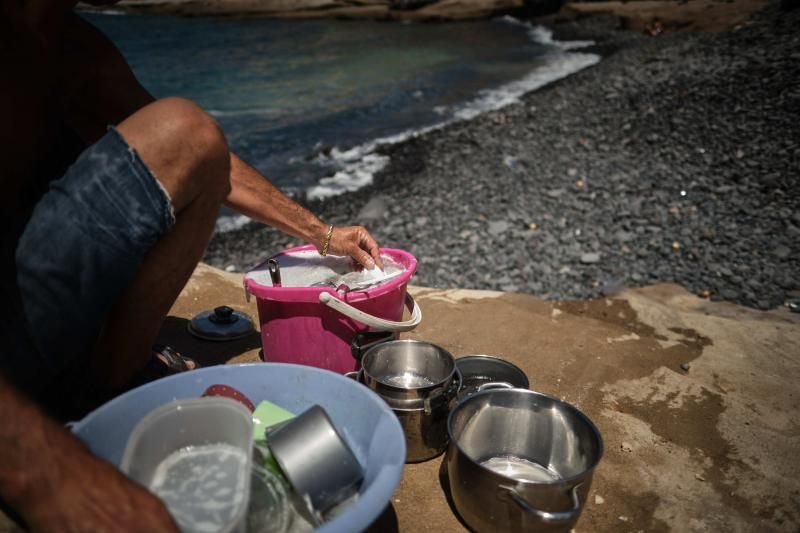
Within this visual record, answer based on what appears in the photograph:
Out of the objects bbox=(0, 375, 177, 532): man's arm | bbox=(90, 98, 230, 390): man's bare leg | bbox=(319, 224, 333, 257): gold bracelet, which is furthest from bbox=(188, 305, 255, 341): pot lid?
bbox=(0, 375, 177, 532): man's arm

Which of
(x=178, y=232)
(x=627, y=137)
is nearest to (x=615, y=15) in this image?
(x=627, y=137)

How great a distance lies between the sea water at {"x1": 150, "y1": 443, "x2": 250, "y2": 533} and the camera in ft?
4.49

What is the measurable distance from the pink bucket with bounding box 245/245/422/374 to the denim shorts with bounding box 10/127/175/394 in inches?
32.9

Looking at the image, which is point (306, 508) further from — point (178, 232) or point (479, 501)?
point (178, 232)

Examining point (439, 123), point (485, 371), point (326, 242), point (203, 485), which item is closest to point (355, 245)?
point (326, 242)

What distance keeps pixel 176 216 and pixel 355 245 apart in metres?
1.02

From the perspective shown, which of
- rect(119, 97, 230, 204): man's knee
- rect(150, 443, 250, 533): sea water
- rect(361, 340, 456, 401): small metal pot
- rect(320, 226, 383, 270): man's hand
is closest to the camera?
rect(150, 443, 250, 533): sea water

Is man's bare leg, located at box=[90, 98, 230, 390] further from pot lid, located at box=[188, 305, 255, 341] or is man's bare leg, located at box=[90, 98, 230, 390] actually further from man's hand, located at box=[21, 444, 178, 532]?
pot lid, located at box=[188, 305, 255, 341]

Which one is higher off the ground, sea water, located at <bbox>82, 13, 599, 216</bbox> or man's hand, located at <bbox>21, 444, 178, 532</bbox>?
man's hand, located at <bbox>21, 444, 178, 532</bbox>

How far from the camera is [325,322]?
2.53 m

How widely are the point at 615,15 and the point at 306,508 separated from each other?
2756 centimetres

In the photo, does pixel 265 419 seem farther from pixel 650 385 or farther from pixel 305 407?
pixel 650 385

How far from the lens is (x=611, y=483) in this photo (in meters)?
2.24

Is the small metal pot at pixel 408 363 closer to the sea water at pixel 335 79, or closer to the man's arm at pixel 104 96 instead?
the man's arm at pixel 104 96
